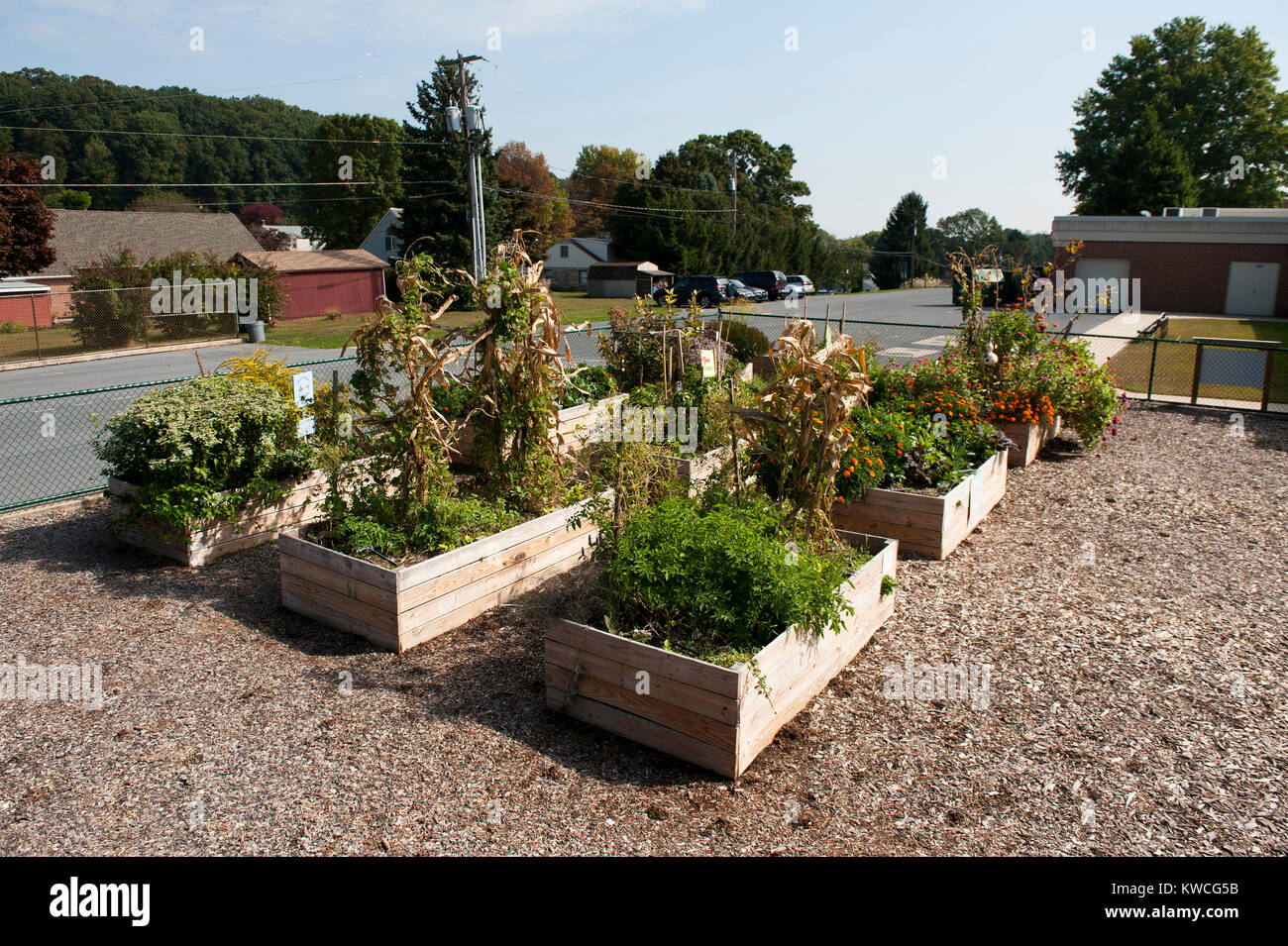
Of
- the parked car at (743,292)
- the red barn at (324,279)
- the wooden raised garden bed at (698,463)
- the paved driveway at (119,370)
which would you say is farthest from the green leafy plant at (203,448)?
the parked car at (743,292)

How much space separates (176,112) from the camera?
60.8m

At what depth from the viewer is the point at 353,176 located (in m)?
55.7

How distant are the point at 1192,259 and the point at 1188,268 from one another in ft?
1.36

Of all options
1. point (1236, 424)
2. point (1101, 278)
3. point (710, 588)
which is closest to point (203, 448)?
point (710, 588)

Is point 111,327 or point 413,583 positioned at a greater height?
point 111,327

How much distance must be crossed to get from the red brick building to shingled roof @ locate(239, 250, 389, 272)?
29.1 m

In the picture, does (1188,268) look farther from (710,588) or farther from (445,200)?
(710,588)

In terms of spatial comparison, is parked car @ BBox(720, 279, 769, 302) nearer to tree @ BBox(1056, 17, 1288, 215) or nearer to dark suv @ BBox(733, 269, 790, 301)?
dark suv @ BBox(733, 269, 790, 301)

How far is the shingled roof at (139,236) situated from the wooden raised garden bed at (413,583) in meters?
38.4

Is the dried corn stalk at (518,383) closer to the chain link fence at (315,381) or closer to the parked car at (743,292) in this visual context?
the chain link fence at (315,381)

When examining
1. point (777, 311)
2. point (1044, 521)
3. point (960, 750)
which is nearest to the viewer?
point (960, 750)
